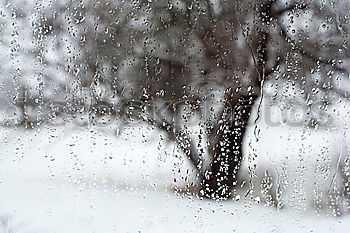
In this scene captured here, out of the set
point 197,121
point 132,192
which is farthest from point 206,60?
point 132,192

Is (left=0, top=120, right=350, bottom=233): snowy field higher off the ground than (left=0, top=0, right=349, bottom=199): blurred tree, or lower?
lower

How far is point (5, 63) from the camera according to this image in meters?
1.23

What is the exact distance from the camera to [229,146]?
1192 mm

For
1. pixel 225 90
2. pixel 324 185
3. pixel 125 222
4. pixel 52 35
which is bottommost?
pixel 125 222

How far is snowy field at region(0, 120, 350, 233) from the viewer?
119cm

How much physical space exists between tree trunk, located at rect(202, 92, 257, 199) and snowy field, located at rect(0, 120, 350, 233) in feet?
0.10

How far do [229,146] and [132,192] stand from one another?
0.28 meters

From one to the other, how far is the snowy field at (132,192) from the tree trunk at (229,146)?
0.10 ft

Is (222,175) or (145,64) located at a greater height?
(145,64)

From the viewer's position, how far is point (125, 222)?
1189mm

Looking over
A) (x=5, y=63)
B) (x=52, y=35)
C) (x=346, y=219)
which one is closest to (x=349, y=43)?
(x=346, y=219)

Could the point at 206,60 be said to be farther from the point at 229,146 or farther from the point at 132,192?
the point at 132,192

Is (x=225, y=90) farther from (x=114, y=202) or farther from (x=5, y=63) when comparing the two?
(x=5, y=63)

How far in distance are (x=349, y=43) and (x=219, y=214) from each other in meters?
0.56
